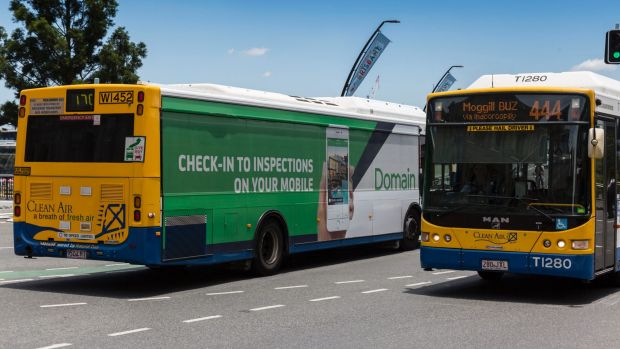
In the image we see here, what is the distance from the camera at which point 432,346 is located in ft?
27.6

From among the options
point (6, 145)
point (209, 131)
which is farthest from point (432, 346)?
point (6, 145)

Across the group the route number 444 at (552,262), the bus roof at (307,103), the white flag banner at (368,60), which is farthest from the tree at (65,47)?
the route number 444 at (552,262)

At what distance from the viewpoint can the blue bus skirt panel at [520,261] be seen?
37.0ft

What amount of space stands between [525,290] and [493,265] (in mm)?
1544

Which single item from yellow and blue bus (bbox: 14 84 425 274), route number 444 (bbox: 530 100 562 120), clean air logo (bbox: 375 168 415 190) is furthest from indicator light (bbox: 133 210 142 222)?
clean air logo (bbox: 375 168 415 190)

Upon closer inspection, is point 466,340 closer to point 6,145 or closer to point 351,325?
point 351,325

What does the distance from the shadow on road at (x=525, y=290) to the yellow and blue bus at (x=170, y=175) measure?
284cm

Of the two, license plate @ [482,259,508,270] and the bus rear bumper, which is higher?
the bus rear bumper

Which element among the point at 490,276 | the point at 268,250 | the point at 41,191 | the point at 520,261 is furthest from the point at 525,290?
the point at 41,191

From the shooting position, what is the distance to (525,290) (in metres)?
13.1

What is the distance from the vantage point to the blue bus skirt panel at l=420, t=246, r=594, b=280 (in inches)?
444

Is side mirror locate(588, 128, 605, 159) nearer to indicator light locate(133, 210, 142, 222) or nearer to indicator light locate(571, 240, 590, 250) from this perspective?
indicator light locate(571, 240, 590, 250)

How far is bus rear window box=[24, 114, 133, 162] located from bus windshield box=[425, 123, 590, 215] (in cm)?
421

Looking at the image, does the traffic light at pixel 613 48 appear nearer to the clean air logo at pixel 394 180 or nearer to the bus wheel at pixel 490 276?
the clean air logo at pixel 394 180
